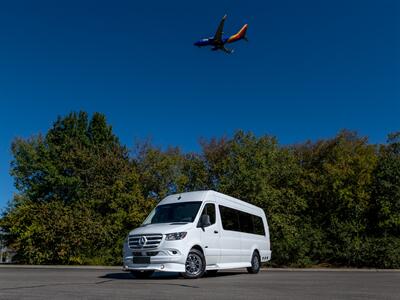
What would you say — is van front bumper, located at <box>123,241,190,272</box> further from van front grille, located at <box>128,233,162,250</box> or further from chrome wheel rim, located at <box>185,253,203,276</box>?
chrome wheel rim, located at <box>185,253,203,276</box>

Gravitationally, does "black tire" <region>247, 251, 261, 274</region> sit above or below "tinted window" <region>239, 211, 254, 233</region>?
below

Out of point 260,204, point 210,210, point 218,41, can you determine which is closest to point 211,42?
point 218,41

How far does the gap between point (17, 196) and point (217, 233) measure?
109 ft

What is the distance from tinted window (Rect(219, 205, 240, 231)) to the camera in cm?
1416

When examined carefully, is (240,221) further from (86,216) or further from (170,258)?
(86,216)

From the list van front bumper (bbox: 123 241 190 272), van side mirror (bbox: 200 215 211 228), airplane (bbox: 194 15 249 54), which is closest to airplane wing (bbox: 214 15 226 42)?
airplane (bbox: 194 15 249 54)

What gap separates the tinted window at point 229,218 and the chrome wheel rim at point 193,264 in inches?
70.1

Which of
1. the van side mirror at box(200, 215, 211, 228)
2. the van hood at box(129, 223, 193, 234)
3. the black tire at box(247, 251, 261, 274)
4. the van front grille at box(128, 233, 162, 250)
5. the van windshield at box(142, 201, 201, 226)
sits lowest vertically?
the black tire at box(247, 251, 261, 274)

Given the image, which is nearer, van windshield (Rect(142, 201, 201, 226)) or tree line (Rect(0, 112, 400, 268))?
van windshield (Rect(142, 201, 201, 226))

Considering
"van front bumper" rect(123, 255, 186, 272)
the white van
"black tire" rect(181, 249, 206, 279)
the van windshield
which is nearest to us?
"van front bumper" rect(123, 255, 186, 272)

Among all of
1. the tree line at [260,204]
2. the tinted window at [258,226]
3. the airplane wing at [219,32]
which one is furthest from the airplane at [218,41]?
the tinted window at [258,226]

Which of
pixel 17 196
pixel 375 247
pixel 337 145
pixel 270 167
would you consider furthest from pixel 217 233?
pixel 17 196

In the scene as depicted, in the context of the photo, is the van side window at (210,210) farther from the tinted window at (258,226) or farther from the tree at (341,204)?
the tree at (341,204)

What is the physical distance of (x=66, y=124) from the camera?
4441 centimetres
